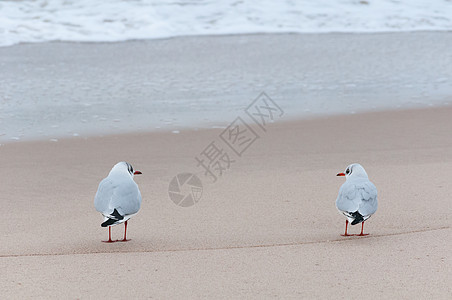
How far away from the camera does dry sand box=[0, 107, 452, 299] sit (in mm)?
3102

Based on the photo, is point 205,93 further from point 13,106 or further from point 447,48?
point 447,48

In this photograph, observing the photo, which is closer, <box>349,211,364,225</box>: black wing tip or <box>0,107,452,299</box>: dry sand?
<box>0,107,452,299</box>: dry sand

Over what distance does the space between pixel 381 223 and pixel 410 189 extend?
72cm

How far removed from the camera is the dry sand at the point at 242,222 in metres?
3.10

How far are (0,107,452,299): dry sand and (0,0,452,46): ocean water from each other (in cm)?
650

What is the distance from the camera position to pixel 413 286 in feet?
9.92

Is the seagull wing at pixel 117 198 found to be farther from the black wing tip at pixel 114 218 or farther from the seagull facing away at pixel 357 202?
the seagull facing away at pixel 357 202

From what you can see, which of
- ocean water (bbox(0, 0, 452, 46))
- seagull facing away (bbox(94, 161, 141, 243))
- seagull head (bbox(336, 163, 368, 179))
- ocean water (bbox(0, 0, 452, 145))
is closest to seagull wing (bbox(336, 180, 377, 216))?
seagull head (bbox(336, 163, 368, 179))

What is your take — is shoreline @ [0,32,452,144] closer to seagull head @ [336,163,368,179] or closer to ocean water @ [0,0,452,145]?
ocean water @ [0,0,452,145]

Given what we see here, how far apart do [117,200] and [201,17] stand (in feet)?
33.3

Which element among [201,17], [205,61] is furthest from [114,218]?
[201,17]

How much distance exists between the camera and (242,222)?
4.12 m

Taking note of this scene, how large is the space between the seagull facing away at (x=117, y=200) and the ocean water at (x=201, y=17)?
8.45m

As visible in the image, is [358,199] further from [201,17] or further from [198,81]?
[201,17]
